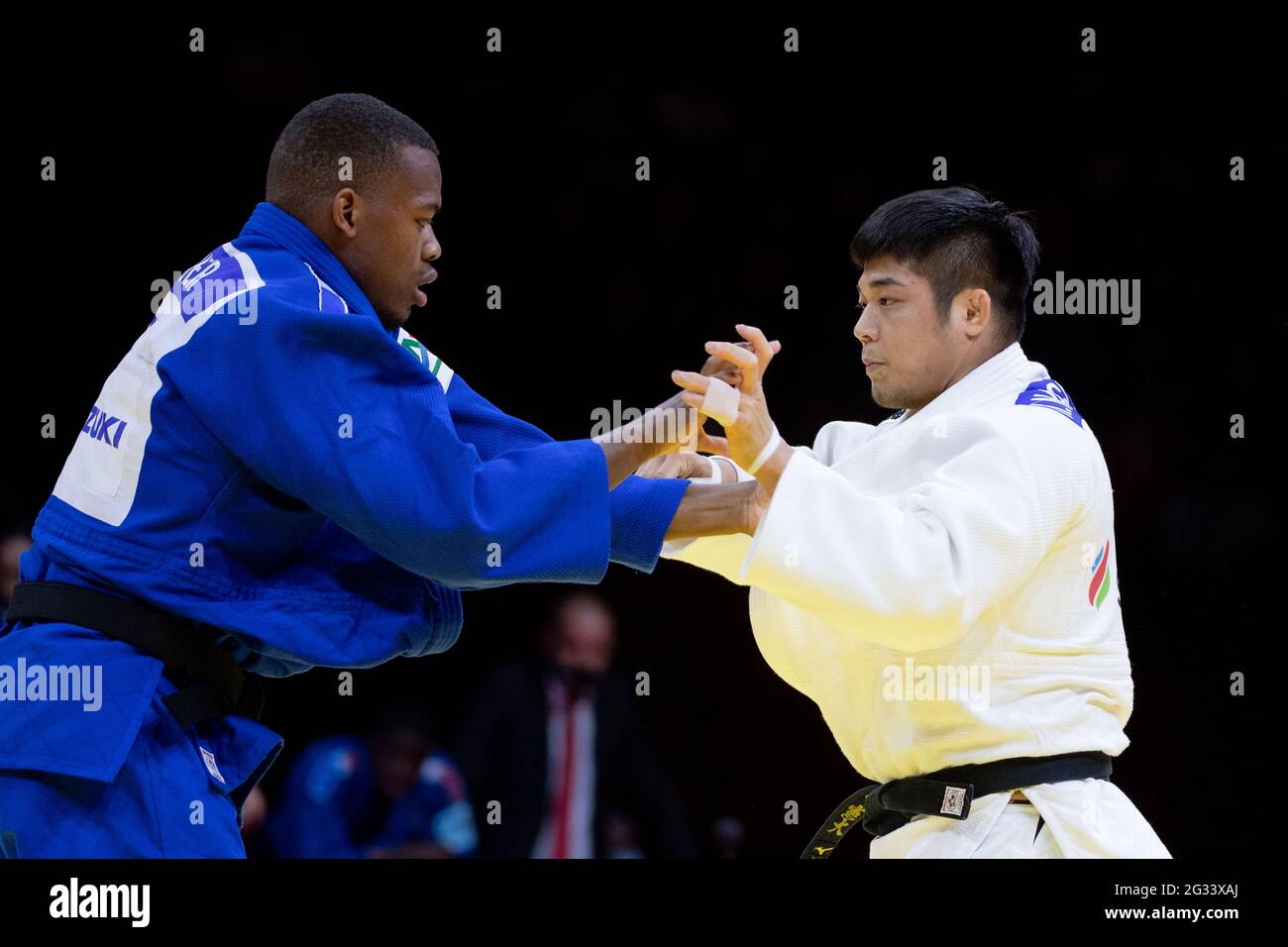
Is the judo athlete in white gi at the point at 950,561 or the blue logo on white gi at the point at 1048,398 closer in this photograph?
the judo athlete in white gi at the point at 950,561

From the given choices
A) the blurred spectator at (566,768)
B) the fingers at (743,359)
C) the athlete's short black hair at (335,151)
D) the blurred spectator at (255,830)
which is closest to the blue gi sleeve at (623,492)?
the fingers at (743,359)

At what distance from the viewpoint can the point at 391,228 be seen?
2.80 meters

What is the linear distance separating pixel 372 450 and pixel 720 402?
0.68 meters

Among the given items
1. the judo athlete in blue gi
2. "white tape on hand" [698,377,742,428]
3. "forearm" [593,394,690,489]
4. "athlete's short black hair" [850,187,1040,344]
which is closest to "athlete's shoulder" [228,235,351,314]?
the judo athlete in blue gi

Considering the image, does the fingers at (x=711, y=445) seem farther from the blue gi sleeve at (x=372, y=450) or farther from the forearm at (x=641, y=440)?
the blue gi sleeve at (x=372, y=450)

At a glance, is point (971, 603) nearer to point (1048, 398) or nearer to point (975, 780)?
point (975, 780)

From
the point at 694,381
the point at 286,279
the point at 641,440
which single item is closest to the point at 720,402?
the point at 694,381

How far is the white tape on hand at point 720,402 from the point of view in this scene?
272 cm

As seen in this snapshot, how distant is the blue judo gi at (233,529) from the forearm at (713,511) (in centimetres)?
24

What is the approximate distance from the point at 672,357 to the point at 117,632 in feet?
10.4

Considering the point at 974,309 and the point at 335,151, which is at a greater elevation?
the point at 335,151

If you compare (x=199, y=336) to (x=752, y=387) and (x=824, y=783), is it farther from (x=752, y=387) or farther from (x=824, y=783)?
(x=824, y=783)

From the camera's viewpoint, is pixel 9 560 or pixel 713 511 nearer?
pixel 713 511

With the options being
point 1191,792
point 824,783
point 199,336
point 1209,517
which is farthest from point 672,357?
point 199,336
